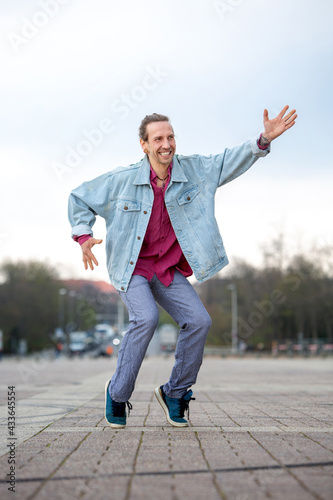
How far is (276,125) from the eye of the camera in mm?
4906

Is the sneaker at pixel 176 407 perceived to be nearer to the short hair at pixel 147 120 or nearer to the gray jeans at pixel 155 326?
the gray jeans at pixel 155 326

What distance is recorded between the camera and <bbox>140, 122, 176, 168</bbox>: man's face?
16.2 feet

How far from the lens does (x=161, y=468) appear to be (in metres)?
3.26

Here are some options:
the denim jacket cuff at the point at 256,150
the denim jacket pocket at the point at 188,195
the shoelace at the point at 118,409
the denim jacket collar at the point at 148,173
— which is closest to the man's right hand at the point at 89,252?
the denim jacket collar at the point at 148,173

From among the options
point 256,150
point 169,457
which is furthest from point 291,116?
point 169,457

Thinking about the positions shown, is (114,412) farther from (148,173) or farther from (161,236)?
(148,173)

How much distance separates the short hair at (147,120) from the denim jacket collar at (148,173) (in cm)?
19

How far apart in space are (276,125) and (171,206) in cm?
94

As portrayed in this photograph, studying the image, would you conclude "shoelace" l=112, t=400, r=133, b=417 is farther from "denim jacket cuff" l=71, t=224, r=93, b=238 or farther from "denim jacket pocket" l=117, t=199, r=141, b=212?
"denim jacket pocket" l=117, t=199, r=141, b=212

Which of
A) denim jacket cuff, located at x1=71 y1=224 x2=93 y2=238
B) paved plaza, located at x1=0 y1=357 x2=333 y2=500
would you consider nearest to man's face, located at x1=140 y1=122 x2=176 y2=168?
denim jacket cuff, located at x1=71 y1=224 x2=93 y2=238

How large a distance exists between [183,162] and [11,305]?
204ft

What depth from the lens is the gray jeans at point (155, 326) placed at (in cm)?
474

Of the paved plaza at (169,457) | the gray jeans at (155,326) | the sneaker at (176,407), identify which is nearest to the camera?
the paved plaza at (169,457)

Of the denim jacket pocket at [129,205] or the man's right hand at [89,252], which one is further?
the denim jacket pocket at [129,205]
